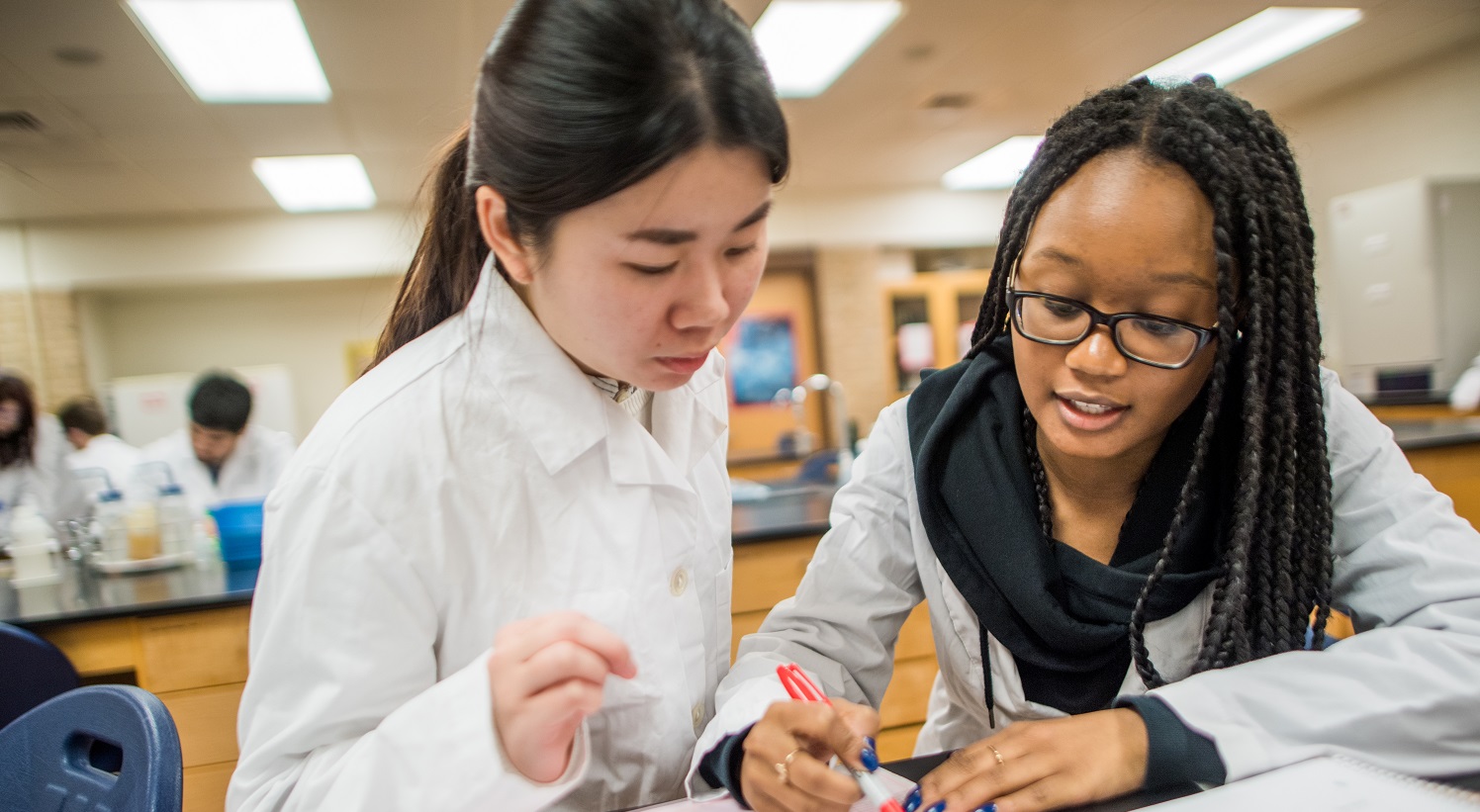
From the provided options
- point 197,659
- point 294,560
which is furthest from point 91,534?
point 294,560

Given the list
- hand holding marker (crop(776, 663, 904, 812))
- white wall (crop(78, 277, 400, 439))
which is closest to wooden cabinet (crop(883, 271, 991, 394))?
white wall (crop(78, 277, 400, 439))

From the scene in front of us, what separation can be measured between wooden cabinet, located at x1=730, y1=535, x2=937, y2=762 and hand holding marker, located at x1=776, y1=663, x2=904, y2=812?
4.61 feet

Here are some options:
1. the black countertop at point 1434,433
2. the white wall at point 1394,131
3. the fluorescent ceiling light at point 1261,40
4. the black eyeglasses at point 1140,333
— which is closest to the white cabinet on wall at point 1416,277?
the white wall at point 1394,131

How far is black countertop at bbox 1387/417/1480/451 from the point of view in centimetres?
292

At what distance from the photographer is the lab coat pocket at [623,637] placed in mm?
907

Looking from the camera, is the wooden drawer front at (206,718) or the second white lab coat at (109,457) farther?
the second white lab coat at (109,457)

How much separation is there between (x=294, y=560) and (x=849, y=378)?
6.97 metres

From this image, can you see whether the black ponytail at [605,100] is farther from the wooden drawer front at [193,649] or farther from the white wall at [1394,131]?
the white wall at [1394,131]

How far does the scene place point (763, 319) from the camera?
7.52 meters

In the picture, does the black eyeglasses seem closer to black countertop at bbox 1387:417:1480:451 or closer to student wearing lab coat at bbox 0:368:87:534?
black countertop at bbox 1387:417:1480:451

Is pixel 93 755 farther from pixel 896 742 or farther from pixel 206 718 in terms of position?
pixel 896 742

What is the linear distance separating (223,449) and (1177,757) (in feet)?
13.7

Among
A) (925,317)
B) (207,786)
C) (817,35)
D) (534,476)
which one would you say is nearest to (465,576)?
(534,476)

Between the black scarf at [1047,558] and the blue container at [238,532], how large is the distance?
225cm
